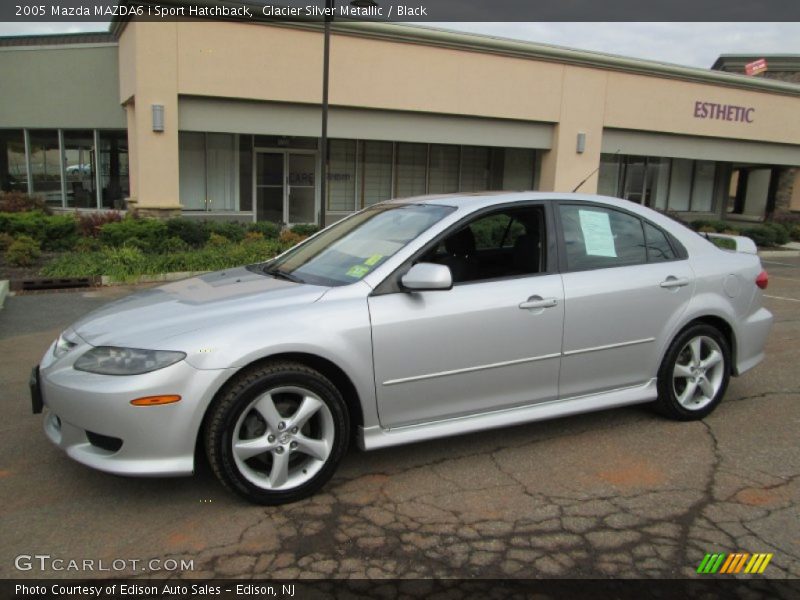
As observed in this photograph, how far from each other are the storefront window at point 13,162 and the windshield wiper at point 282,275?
678 inches

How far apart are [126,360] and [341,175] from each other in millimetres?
16055

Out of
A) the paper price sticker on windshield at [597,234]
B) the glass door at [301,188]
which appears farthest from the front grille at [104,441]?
the glass door at [301,188]

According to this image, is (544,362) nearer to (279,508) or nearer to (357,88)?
(279,508)

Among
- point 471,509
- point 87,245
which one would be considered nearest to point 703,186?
point 87,245

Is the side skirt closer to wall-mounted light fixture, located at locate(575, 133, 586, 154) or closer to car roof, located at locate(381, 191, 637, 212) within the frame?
car roof, located at locate(381, 191, 637, 212)

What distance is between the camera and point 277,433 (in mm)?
3355

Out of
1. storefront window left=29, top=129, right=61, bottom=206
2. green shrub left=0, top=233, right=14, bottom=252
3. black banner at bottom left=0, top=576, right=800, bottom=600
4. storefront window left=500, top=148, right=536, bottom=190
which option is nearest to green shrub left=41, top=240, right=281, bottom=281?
green shrub left=0, top=233, right=14, bottom=252

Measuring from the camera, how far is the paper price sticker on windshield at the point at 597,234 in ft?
14.2

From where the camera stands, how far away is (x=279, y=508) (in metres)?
3.41

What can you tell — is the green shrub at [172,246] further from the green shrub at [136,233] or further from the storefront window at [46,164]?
the storefront window at [46,164]

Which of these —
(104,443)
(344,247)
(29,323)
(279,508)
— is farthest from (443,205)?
(29,323)

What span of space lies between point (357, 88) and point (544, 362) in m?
12.5

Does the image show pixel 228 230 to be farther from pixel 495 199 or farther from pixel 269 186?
pixel 495 199

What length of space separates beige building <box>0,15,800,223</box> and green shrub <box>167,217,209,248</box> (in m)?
1.04
